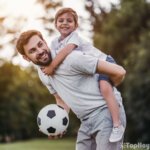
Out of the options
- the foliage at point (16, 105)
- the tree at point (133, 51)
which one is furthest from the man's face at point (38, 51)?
the foliage at point (16, 105)

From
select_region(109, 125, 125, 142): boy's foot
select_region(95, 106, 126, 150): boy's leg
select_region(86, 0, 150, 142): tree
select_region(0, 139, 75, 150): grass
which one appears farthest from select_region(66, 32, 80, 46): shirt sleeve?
select_region(86, 0, 150, 142): tree

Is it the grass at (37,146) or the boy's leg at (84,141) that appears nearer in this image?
the boy's leg at (84,141)

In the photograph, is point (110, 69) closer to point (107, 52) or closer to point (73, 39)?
point (73, 39)

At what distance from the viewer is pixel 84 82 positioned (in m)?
4.63

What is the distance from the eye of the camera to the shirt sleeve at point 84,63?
4484mm

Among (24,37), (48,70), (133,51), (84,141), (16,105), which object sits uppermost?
(24,37)

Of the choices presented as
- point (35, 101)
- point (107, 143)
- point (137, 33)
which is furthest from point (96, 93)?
point (35, 101)

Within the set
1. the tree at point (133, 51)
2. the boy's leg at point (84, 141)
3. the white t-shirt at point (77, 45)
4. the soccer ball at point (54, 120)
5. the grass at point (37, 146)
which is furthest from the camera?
the grass at point (37, 146)

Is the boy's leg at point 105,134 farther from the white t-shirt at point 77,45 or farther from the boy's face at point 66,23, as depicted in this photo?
the boy's face at point 66,23

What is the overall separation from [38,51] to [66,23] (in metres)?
0.64

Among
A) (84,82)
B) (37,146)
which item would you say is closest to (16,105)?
(37,146)

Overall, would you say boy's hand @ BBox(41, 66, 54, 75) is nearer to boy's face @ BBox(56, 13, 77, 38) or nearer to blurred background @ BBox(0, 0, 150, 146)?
boy's face @ BBox(56, 13, 77, 38)

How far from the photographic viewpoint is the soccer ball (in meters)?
5.08

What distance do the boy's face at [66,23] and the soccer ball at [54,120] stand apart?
0.71 metres
